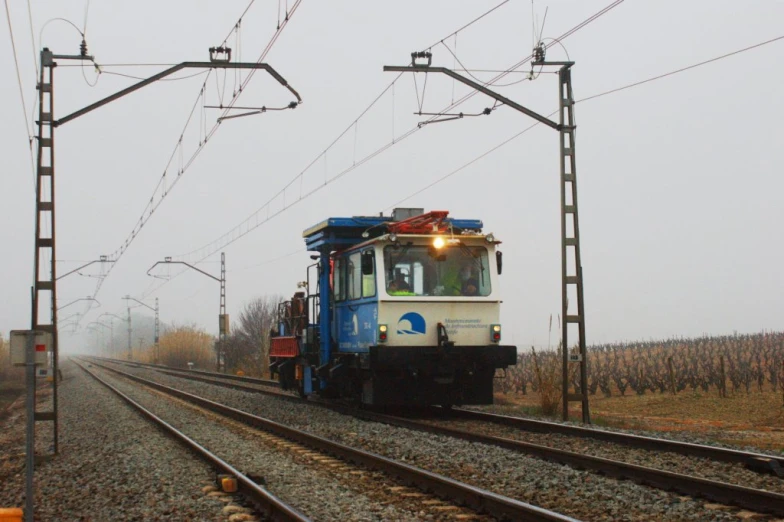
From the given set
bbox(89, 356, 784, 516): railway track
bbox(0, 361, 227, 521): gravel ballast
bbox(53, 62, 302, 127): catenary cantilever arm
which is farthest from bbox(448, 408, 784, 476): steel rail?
bbox(53, 62, 302, 127): catenary cantilever arm

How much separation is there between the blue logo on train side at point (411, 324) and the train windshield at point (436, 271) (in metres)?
0.41

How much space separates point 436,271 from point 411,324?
1.10 m

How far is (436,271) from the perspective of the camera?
16.0 m

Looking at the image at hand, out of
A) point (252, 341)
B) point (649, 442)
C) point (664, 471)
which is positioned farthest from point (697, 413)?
point (252, 341)

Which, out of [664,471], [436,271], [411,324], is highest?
[436,271]

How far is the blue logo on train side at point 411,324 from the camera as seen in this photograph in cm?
1562

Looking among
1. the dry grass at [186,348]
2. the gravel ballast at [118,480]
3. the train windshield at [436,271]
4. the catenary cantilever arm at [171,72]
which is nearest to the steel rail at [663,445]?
the train windshield at [436,271]

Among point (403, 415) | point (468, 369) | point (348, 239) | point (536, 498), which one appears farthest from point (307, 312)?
point (536, 498)

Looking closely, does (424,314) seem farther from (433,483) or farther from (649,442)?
(433,483)

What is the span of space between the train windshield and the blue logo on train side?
411 millimetres

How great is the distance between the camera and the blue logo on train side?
1562 centimetres

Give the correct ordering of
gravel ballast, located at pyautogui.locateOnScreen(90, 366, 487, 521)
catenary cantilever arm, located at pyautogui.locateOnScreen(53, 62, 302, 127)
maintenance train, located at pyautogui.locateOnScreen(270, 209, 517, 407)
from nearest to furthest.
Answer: gravel ballast, located at pyautogui.locateOnScreen(90, 366, 487, 521) < catenary cantilever arm, located at pyautogui.locateOnScreen(53, 62, 302, 127) < maintenance train, located at pyautogui.locateOnScreen(270, 209, 517, 407)

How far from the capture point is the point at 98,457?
12719 millimetres

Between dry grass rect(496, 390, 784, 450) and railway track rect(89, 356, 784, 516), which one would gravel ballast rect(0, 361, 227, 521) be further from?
dry grass rect(496, 390, 784, 450)
